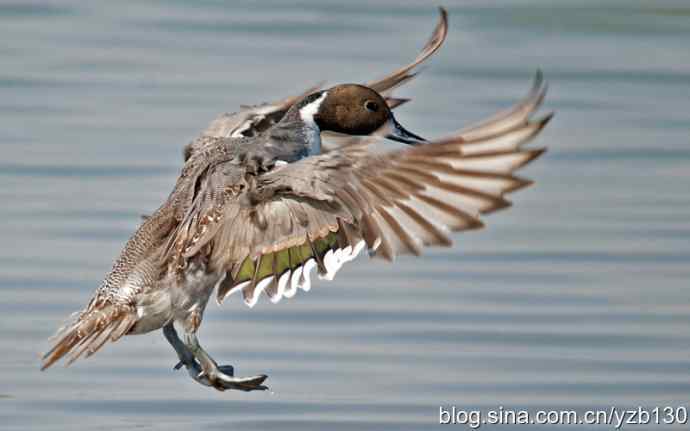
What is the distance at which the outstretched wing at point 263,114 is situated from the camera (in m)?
7.61

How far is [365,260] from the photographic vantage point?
982 centimetres

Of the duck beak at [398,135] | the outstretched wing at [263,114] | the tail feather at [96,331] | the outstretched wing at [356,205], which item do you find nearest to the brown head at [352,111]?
the duck beak at [398,135]

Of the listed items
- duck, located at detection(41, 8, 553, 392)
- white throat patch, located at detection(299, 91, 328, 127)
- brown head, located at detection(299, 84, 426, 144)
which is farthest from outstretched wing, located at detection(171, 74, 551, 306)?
brown head, located at detection(299, 84, 426, 144)

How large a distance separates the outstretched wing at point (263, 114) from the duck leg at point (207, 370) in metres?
0.86

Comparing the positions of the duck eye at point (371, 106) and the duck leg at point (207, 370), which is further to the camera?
the duck eye at point (371, 106)

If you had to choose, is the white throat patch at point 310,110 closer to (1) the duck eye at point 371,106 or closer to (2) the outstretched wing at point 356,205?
(1) the duck eye at point 371,106

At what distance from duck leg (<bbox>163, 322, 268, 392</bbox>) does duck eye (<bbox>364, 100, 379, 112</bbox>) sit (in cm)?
132

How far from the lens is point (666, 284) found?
926 centimetres

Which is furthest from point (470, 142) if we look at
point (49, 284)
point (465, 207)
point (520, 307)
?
point (49, 284)

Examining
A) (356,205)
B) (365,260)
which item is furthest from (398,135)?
(365,260)

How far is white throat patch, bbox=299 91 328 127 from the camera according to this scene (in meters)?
7.45

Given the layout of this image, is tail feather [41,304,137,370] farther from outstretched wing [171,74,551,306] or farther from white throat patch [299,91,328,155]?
white throat patch [299,91,328,155]

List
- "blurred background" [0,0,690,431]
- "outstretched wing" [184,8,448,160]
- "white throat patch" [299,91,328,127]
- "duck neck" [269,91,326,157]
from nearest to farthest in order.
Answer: "duck neck" [269,91,326,157], "white throat patch" [299,91,328,127], "outstretched wing" [184,8,448,160], "blurred background" [0,0,690,431]

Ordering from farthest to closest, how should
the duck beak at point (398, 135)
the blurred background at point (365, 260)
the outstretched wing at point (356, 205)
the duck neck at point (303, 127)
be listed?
the blurred background at point (365, 260), the duck beak at point (398, 135), the duck neck at point (303, 127), the outstretched wing at point (356, 205)
